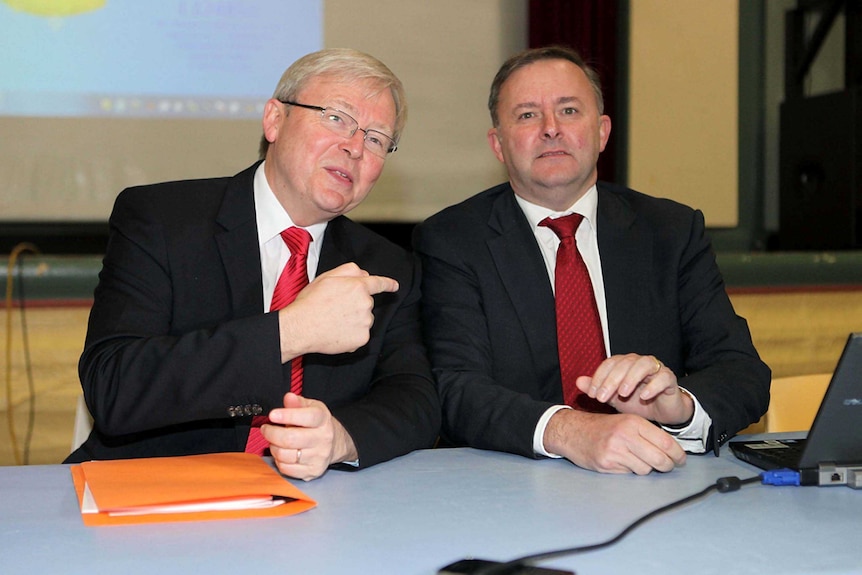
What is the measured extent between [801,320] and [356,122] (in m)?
2.23

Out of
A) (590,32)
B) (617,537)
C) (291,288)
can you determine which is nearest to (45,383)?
(291,288)

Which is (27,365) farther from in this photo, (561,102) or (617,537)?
(617,537)

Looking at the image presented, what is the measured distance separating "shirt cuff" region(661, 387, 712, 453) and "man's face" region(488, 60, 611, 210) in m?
0.63


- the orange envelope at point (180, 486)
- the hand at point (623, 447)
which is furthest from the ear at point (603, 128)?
the orange envelope at point (180, 486)

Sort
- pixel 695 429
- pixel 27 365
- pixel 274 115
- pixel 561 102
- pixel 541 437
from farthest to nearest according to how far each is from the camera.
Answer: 1. pixel 27 365
2. pixel 561 102
3. pixel 274 115
4. pixel 695 429
5. pixel 541 437

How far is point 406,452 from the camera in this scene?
1543mm

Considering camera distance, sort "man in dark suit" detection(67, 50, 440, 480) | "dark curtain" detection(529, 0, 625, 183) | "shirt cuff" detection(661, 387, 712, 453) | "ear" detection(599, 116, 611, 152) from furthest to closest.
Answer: "dark curtain" detection(529, 0, 625, 183) < "ear" detection(599, 116, 611, 152) < "shirt cuff" detection(661, 387, 712, 453) < "man in dark suit" detection(67, 50, 440, 480)

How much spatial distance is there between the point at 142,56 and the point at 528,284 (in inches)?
92.7

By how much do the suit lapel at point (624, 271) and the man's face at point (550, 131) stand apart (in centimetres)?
12

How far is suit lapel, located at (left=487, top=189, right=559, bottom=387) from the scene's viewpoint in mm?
2012

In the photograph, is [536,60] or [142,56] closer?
[536,60]

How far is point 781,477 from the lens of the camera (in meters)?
1.32

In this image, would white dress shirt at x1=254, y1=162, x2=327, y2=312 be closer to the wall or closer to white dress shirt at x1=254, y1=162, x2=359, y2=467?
white dress shirt at x1=254, y1=162, x2=359, y2=467

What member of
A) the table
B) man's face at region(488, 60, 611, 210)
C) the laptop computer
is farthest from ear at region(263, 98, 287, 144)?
the laptop computer
